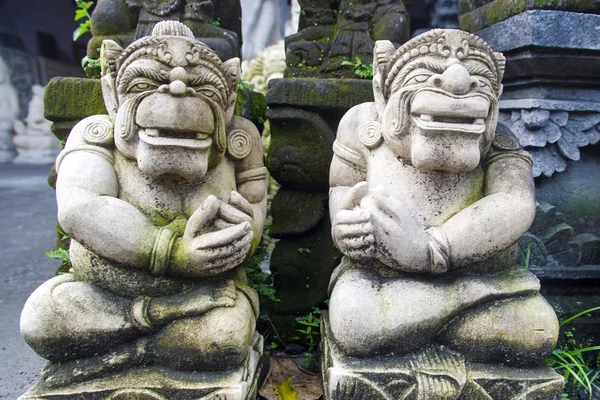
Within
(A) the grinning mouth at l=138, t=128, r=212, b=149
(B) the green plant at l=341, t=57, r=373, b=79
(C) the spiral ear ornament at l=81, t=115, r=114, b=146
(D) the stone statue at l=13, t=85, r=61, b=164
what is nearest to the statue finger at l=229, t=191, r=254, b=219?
(A) the grinning mouth at l=138, t=128, r=212, b=149

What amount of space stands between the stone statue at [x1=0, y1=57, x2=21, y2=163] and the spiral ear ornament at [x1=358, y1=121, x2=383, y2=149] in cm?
1241

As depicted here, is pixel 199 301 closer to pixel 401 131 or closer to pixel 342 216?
pixel 342 216

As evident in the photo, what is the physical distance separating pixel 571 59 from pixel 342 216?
1.87 m

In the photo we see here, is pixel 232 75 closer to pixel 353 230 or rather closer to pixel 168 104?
pixel 168 104

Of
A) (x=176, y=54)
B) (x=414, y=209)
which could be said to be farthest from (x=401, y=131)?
(x=176, y=54)

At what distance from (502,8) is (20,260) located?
4.81m

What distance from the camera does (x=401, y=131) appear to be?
6.97 ft

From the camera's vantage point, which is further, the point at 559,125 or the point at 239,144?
the point at 559,125

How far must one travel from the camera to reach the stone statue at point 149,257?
2002 millimetres

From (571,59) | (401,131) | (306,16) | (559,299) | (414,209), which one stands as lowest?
(559,299)

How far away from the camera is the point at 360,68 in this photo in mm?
3117

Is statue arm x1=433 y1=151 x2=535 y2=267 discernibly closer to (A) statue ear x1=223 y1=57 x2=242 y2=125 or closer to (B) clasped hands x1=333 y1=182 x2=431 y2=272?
(B) clasped hands x1=333 y1=182 x2=431 y2=272

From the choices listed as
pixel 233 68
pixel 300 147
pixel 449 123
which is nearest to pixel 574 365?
pixel 449 123

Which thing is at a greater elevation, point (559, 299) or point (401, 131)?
point (401, 131)
